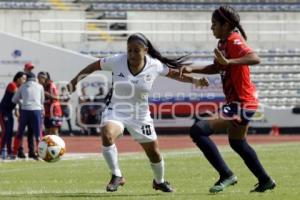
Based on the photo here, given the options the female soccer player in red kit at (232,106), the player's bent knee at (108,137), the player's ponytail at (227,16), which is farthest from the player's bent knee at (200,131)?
the player's ponytail at (227,16)

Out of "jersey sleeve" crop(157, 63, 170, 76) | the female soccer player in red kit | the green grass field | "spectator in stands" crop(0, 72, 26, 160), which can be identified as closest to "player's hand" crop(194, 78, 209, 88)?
the female soccer player in red kit

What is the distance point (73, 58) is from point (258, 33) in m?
9.96

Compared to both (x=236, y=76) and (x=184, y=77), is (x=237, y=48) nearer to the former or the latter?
(x=236, y=76)

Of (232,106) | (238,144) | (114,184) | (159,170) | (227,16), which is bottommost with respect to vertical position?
(114,184)

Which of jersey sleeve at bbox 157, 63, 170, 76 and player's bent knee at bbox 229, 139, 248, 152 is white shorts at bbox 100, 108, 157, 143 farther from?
player's bent knee at bbox 229, 139, 248, 152

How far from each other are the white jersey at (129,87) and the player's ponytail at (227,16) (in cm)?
107

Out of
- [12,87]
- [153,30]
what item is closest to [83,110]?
[153,30]

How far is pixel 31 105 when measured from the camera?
1880 cm

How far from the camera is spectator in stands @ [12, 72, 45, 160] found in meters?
18.8

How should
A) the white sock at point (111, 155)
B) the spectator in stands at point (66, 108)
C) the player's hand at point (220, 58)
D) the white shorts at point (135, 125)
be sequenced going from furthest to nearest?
the spectator in stands at point (66, 108), the white shorts at point (135, 125), the white sock at point (111, 155), the player's hand at point (220, 58)

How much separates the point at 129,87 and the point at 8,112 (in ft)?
33.4

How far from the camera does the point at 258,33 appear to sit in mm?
38062

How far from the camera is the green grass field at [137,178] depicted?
32.4 ft

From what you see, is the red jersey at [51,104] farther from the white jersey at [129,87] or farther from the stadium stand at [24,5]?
the stadium stand at [24,5]
